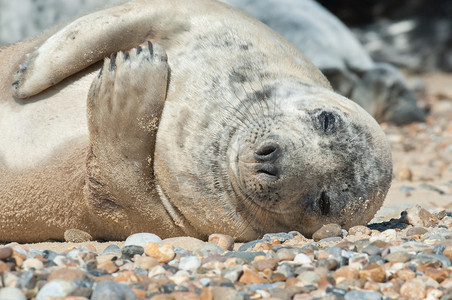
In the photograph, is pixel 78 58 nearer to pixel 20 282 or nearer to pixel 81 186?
pixel 81 186

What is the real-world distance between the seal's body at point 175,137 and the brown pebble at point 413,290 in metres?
0.95

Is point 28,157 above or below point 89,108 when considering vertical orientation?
below

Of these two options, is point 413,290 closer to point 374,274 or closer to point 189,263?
point 374,274

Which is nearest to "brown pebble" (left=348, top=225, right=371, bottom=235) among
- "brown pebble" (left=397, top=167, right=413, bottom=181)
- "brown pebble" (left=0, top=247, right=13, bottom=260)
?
"brown pebble" (left=0, top=247, right=13, bottom=260)

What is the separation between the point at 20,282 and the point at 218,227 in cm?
138

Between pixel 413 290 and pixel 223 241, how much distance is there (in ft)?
3.58

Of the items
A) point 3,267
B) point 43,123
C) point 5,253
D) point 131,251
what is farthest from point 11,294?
point 43,123

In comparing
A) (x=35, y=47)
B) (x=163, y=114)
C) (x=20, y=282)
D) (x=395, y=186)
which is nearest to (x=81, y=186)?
(x=163, y=114)

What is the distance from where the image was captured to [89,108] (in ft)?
12.2

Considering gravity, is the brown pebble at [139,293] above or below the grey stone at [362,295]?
below

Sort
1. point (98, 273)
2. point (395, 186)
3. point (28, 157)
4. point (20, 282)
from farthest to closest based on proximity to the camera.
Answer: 1. point (395, 186)
2. point (28, 157)
3. point (98, 273)
4. point (20, 282)

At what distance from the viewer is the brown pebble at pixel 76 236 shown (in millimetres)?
3820

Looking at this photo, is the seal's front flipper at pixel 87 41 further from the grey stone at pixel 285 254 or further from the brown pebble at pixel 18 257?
the grey stone at pixel 285 254

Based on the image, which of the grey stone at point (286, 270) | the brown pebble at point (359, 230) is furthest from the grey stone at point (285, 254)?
the brown pebble at point (359, 230)
